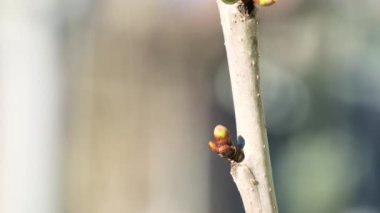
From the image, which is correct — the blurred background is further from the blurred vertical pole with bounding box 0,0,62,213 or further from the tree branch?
the tree branch

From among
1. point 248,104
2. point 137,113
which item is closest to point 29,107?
point 137,113

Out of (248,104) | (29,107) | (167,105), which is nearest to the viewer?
(248,104)

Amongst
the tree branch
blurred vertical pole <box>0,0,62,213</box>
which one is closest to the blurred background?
blurred vertical pole <box>0,0,62,213</box>

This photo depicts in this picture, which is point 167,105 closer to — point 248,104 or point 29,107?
point 29,107

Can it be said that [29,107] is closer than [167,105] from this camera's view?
Yes

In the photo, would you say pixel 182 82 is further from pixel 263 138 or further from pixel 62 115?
pixel 263 138
